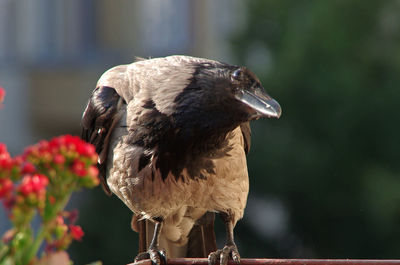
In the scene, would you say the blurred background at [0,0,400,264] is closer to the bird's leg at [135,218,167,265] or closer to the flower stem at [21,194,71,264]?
the bird's leg at [135,218,167,265]

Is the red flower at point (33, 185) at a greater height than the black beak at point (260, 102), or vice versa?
the red flower at point (33, 185)

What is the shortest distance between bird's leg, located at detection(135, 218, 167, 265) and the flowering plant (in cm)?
232

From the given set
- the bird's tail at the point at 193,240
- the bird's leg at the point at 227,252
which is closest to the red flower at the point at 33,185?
the bird's leg at the point at 227,252

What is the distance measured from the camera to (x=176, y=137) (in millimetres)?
3666

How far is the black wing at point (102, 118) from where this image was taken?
409 cm

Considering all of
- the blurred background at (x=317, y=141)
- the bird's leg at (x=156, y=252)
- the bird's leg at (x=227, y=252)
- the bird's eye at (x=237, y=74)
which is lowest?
the blurred background at (x=317, y=141)

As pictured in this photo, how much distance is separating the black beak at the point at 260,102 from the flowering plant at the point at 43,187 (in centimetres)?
170

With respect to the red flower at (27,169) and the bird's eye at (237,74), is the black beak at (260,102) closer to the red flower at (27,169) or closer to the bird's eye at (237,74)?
the bird's eye at (237,74)

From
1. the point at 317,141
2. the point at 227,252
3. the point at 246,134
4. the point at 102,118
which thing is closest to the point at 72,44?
the point at 317,141

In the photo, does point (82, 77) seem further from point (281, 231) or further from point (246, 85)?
point (246, 85)

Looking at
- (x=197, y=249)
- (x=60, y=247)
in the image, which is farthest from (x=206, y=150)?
(x=60, y=247)

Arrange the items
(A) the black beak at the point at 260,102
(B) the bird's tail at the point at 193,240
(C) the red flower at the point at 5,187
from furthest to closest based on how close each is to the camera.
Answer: (B) the bird's tail at the point at 193,240 → (A) the black beak at the point at 260,102 → (C) the red flower at the point at 5,187

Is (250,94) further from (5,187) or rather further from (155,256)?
(5,187)

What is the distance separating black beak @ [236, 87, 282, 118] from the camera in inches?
128
